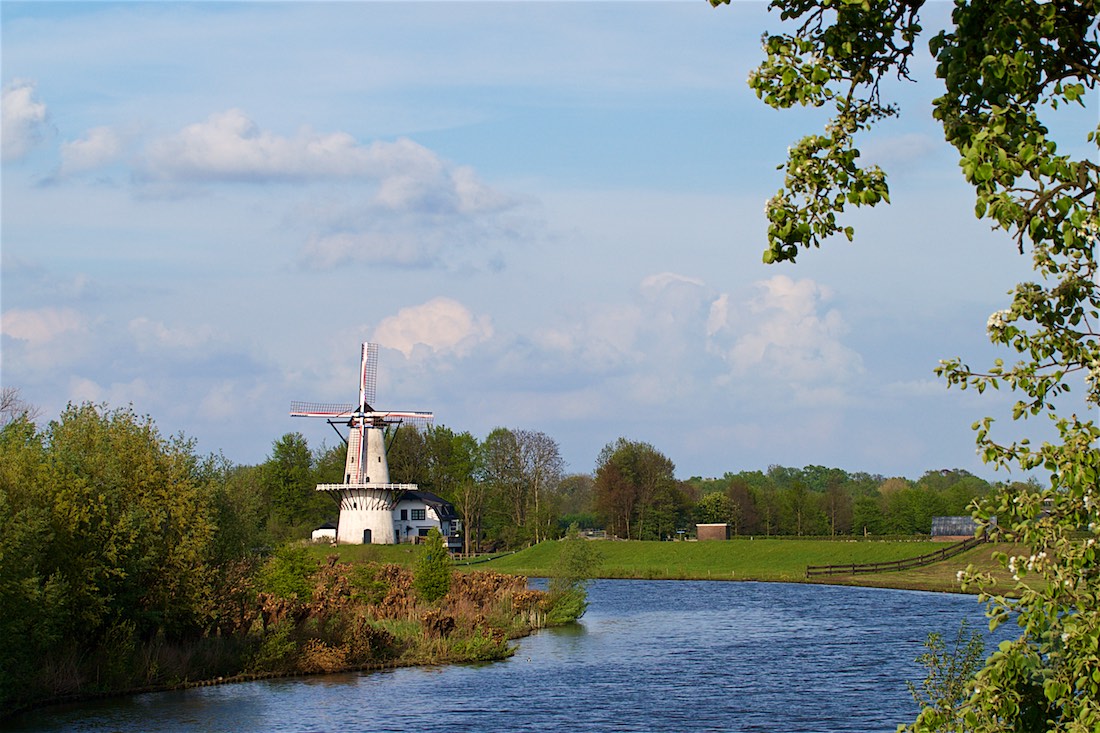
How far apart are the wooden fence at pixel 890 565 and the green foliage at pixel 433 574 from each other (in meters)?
35.9

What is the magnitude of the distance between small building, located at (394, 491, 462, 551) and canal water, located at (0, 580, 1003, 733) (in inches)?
1881

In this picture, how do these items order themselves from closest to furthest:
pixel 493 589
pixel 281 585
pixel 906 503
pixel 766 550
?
1. pixel 281 585
2. pixel 493 589
3. pixel 766 550
4. pixel 906 503

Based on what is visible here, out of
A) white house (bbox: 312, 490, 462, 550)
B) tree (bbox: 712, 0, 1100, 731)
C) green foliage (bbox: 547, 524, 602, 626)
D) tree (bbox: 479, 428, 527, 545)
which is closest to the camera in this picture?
tree (bbox: 712, 0, 1100, 731)

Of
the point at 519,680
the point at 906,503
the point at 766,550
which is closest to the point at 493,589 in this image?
the point at 519,680

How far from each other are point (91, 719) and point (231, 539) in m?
7.23

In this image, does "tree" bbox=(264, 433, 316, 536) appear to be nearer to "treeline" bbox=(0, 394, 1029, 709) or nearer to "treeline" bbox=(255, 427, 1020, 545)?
"treeline" bbox=(255, 427, 1020, 545)

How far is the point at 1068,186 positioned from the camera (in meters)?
5.64

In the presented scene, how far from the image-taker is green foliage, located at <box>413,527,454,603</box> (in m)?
42.6

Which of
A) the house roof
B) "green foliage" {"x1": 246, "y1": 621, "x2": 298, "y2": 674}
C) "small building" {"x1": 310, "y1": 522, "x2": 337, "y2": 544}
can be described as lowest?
"green foliage" {"x1": 246, "y1": 621, "x2": 298, "y2": 674}

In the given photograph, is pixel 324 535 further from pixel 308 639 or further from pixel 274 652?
pixel 274 652

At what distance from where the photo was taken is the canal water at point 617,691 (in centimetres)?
2564

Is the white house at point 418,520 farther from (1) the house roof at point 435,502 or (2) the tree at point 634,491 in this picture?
(2) the tree at point 634,491

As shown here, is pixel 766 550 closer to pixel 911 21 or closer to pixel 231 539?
pixel 231 539

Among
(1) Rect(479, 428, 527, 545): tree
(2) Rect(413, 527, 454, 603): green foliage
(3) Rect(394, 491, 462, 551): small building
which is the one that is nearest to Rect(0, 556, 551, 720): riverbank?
(2) Rect(413, 527, 454, 603): green foliage
